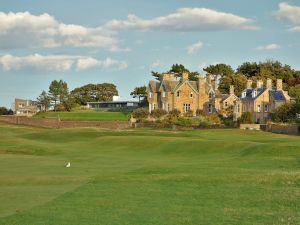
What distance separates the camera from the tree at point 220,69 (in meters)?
134

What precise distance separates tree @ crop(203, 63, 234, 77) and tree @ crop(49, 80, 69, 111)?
33.7 metres

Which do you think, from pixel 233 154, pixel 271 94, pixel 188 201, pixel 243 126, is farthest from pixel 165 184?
pixel 271 94

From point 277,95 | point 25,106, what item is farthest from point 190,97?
point 25,106

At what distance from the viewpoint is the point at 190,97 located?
320ft

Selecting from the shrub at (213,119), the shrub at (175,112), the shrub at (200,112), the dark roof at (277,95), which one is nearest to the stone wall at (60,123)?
the shrub at (175,112)

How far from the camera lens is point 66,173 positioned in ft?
86.4

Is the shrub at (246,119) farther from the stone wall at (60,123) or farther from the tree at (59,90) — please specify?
the tree at (59,90)

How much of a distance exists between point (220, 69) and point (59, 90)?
37.5 metres

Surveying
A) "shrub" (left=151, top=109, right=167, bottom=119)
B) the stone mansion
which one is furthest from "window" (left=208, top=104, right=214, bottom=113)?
"shrub" (left=151, top=109, right=167, bottom=119)

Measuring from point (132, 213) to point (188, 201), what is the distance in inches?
106

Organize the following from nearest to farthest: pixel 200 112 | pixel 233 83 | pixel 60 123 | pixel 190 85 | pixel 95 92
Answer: pixel 60 123
pixel 200 112
pixel 190 85
pixel 233 83
pixel 95 92

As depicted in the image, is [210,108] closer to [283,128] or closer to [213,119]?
[213,119]

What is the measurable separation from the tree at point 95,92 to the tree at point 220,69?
38670mm

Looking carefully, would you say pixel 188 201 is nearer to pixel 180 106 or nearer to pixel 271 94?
pixel 271 94
